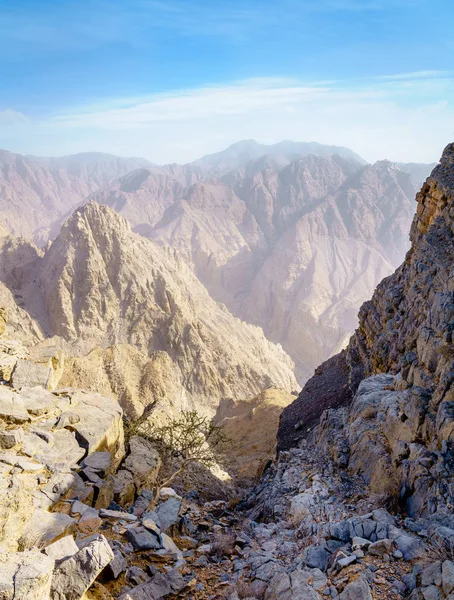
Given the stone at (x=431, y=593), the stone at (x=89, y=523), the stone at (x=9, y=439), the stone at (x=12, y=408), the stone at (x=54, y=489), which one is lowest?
the stone at (x=431, y=593)

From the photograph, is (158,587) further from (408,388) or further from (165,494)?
(408,388)

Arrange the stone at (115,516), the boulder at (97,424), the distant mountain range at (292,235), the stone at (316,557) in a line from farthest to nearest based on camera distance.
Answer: the distant mountain range at (292,235), the boulder at (97,424), the stone at (115,516), the stone at (316,557)

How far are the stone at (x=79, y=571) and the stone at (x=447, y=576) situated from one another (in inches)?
201

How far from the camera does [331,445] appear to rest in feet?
50.2

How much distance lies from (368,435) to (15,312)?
58629mm

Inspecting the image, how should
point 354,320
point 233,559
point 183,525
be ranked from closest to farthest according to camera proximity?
point 233,559
point 183,525
point 354,320

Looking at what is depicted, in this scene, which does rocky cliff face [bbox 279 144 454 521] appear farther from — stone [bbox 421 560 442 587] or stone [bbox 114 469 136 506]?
stone [bbox 114 469 136 506]

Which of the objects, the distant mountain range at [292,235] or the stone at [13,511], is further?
the distant mountain range at [292,235]

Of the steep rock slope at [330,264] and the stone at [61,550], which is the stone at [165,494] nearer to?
the stone at [61,550]

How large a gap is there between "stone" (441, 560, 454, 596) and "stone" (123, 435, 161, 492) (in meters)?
8.86

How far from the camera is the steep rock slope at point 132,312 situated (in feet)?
201

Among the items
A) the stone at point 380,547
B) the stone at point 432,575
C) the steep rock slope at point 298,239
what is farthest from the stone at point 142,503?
the steep rock slope at point 298,239

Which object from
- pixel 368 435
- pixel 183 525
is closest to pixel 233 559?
pixel 183 525

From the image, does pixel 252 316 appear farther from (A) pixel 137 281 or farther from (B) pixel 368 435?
(B) pixel 368 435
